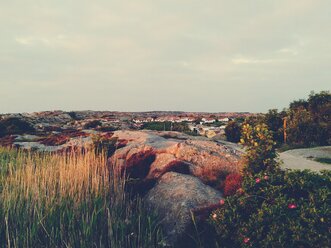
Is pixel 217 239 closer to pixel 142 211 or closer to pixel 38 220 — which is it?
pixel 142 211

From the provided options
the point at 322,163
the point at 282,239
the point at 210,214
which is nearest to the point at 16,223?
the point at 210,214

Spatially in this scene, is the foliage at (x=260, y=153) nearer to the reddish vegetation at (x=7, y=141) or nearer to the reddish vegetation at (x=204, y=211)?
the reddish vegetation at (x=204, y=211)

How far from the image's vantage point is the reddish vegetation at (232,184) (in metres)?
10.6

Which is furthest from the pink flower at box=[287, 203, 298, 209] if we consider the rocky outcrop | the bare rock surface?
the bare rock surface

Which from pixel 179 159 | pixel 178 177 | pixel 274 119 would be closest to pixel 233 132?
pixel 274 119

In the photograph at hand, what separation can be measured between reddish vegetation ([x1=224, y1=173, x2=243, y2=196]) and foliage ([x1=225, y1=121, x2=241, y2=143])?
28.3 metres

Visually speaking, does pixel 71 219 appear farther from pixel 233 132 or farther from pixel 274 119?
pixel 274 119

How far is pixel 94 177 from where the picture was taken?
34.1 feet

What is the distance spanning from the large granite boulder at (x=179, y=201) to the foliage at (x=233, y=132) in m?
28.2

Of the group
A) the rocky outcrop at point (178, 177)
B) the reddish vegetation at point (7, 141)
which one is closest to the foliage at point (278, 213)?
the rocky outcrop at point (178, 177)

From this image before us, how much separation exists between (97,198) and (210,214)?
9.34ft

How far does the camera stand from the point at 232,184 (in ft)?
35.5

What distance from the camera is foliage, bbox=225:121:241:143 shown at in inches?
1544

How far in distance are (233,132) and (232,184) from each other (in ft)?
95.7
